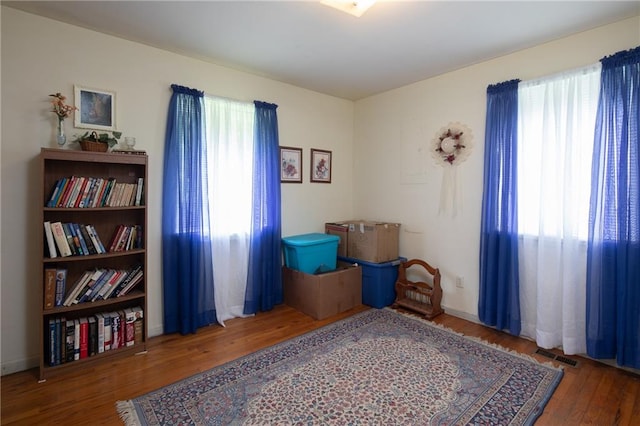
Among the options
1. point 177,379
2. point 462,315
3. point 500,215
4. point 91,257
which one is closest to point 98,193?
point 91,257

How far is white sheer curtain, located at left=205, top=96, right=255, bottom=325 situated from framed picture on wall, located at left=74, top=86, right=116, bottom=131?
2.46 feet

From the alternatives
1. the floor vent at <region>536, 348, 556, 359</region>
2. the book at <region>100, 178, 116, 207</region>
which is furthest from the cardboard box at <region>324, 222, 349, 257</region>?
the book at <region>100, 178, 116, 207</region>

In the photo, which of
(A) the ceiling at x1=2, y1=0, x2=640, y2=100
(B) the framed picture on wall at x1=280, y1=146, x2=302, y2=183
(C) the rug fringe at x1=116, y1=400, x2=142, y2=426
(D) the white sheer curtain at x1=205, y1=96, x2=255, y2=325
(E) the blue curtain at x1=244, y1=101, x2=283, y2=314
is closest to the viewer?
(C) the rug fringe at x1=116, y1=400, x2=142, y2=426

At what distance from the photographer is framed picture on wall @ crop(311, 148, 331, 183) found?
390 centimetres

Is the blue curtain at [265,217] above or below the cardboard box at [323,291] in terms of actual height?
above

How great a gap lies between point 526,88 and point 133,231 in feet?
11.2

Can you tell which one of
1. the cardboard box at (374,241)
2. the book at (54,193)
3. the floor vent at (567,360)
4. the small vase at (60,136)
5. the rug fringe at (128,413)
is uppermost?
the small vase at (60,136)

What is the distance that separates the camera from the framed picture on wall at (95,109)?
94.0 inches

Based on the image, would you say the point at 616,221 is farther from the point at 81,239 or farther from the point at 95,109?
the point at 95,109

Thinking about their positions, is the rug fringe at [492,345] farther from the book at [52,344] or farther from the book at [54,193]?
the book at [54,193]

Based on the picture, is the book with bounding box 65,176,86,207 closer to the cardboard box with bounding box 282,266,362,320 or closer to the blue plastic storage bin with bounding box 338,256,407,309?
the cardboard box with bounding box 282,266,362,320

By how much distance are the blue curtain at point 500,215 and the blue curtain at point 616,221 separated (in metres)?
0.53

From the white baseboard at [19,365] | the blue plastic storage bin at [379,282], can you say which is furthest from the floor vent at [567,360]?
the white baseboard at [19,365]

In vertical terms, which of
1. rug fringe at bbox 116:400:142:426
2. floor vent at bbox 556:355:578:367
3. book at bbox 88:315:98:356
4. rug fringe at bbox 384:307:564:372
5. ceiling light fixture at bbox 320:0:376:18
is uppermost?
ceiling light fixture at bbox 320:0:376:18
